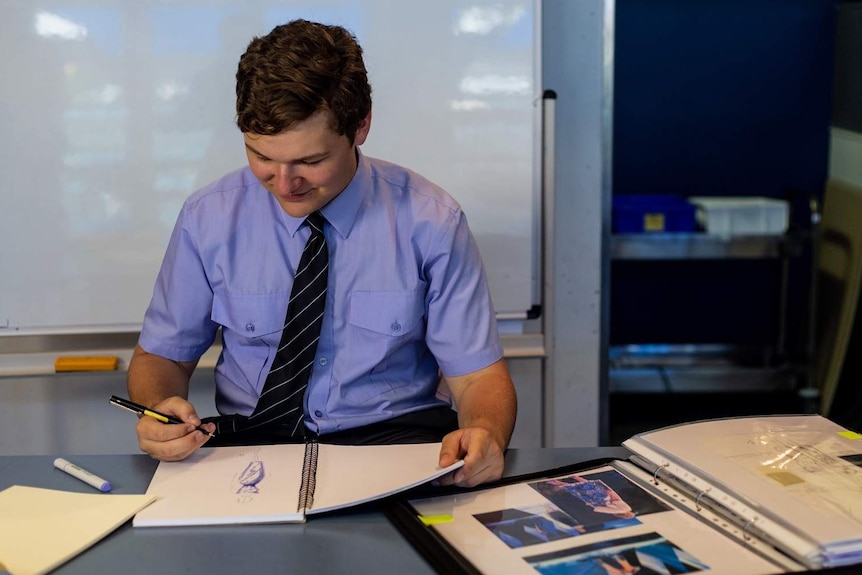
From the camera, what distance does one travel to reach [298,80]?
1445 millimetres

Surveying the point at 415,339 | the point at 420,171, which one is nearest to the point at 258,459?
the point at 415,339

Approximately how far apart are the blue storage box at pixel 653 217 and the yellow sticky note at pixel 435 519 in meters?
2.49

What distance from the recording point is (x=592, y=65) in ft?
7.97

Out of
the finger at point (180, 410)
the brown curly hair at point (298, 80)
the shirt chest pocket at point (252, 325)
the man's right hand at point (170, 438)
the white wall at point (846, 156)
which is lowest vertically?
the man's right hand at point (170, 438)

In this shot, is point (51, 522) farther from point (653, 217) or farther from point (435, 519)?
point (653, 217)

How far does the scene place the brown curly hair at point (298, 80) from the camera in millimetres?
1438

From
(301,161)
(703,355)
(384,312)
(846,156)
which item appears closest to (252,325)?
(384,312)

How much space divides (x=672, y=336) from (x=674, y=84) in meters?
1.03

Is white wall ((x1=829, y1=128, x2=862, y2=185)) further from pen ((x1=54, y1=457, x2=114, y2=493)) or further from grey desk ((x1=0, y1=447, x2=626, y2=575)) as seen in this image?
pen ((x1=54, y1=457, x2=114, y2=493))

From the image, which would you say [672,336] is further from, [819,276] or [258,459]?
[258,459]

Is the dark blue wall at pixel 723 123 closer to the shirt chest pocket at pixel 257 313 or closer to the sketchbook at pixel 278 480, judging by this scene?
the shirt chest pocket at pixel 257 313

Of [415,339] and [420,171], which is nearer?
[415,339]

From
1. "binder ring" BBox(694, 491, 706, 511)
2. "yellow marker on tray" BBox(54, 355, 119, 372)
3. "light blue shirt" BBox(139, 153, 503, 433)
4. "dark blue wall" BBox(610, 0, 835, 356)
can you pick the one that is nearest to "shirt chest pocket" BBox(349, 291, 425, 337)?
"light blue shirt" BBox(139, 153, 503, 433)

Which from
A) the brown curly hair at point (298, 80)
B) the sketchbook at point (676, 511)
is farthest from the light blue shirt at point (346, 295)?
the sketchbook at point (676, 511)
